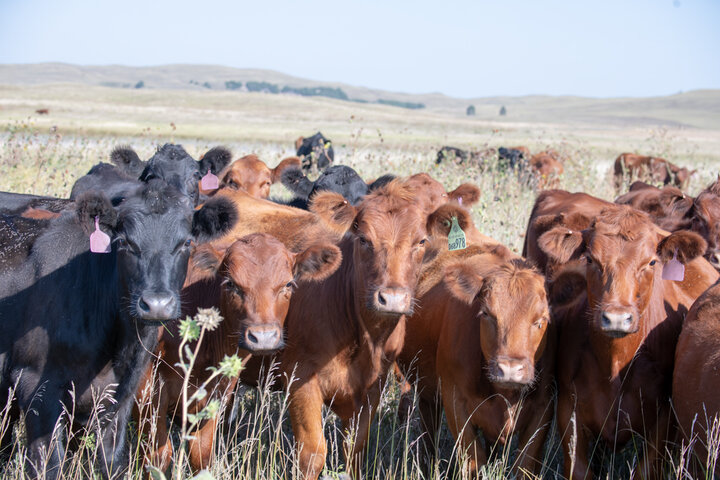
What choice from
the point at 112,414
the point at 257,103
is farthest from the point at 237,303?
A: the point at 257,103

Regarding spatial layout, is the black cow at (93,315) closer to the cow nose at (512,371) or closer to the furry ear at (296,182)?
the cow nose at (512,371)

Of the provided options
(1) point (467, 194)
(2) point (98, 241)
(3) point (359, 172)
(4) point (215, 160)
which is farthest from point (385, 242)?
(3) point (359, 172)

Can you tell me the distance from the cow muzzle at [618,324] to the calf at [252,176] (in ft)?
19.6

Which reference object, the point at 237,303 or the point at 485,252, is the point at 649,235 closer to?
the point at 485,252

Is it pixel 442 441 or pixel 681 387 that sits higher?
pixel 681 387

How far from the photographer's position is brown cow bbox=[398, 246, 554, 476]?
416 cm

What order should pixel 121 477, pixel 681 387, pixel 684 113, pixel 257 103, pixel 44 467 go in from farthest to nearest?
pixel 684 113, pixel 257 103, pixel 121 477, pixel 681 387, pixel 44 467

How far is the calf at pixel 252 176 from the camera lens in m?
9.56

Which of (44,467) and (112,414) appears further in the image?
(112,414)

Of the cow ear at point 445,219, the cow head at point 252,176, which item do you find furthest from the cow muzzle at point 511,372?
the cow head at point 252,176

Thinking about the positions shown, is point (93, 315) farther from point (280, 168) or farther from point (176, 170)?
point (280, 168)

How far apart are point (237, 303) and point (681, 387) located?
2.62m

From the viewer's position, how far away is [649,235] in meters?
4.53

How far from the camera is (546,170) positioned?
15.2 meters
